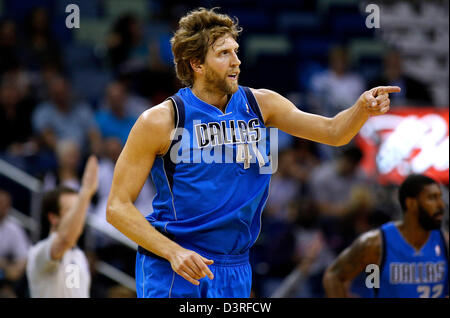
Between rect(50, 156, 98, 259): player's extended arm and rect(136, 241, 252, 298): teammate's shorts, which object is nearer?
rect(136, 241, 252, 298): teammate's shorts

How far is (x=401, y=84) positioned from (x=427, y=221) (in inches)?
179

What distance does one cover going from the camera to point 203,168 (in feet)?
11.9

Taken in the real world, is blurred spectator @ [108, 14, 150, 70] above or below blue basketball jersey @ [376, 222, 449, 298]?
above

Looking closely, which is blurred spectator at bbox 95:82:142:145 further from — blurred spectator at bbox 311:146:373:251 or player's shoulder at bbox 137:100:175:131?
player's shoulder at bbox 137:100:175:131

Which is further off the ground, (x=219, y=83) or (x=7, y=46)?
(x=7, y=46)

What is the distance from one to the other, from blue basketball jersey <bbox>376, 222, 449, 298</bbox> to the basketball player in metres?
2.05

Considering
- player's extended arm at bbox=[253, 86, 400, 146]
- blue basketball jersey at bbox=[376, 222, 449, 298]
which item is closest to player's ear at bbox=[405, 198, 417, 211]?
blue basketball jersey at bbox=[376, 222, 449, 298]

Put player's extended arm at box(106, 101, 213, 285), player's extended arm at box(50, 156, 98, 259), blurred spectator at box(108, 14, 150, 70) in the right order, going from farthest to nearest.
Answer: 1. blurred spectator at box(108, 14, 150, 70)
2. player's extended arm at box(50, 156, 98, 259)
3. player's extended arm at box(106, 101, 213, 285)

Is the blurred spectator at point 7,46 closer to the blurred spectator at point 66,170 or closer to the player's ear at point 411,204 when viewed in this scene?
the blurred spectator at point 66,170

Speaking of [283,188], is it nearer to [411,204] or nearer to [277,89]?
[277,89]

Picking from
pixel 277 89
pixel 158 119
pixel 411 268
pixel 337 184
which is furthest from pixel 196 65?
pixel 277 89

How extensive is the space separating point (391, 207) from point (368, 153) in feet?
4.30

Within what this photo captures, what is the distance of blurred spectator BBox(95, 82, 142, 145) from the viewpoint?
8.68 metres

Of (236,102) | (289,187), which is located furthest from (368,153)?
(236,102)
